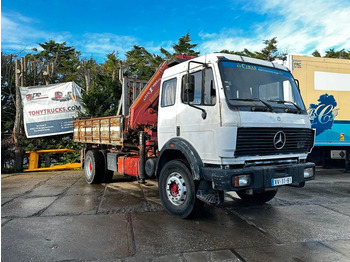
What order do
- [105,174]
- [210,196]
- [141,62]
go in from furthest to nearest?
1. [141,62]
2. [105,174]
3. [210,196]

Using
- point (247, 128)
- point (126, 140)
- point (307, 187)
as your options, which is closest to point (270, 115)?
point (247, 128)

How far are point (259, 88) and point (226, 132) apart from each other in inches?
44.3

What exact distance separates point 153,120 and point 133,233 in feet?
9.26

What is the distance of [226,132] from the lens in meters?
3.91

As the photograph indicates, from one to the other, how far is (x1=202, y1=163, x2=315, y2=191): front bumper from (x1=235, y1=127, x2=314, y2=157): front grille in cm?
25

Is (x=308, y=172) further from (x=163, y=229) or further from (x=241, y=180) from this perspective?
(x=163, y=229)

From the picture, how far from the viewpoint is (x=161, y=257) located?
3.35 m

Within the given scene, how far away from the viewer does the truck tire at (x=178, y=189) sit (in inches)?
174

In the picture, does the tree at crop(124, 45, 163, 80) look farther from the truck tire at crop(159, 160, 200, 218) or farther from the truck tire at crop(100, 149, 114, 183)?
the truck tire at crop(159, 160, 200, 218)

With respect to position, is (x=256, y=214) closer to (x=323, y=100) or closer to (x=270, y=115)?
(x=270, y=115)

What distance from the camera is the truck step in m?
4.08

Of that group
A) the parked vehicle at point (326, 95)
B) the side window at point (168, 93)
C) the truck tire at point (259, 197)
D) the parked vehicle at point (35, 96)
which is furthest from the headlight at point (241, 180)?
the parked vehicle at point (35, 96)

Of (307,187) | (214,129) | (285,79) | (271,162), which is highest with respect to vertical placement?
(285,79)

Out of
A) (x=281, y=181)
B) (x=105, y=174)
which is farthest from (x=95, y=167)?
(x=281, y=181)
